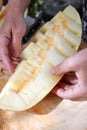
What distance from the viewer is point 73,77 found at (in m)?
1.30

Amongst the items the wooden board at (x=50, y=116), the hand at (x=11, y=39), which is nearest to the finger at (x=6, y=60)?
the hand at (x=11, y=39)

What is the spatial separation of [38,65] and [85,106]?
24 cm

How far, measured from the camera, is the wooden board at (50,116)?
3.90ft

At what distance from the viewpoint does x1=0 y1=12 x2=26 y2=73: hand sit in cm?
135

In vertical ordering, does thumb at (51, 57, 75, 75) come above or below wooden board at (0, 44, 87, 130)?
above

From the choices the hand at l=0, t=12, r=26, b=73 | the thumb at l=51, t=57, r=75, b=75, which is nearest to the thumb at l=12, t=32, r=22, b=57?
the hand at l=0, t=12, r=26, b=73

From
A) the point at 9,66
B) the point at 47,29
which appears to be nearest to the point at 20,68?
the point at 9,66

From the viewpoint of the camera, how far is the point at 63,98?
1266mm

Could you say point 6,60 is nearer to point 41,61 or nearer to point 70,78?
point 41,61

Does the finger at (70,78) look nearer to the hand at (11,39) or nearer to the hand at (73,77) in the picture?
the hand at (73,77)

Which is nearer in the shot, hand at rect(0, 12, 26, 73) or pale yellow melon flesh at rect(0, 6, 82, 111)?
pale yellow melon flesh at rect(0, 6, 82, 111)

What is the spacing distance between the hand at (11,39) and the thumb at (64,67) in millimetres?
202

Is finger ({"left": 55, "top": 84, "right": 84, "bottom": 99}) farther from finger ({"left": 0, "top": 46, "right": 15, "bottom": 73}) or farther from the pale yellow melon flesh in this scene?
finger ({"left": 0, "top": 46, "right": 15, "bottom": 73})

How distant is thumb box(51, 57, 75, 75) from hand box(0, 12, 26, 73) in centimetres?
20
